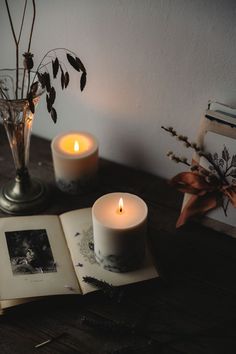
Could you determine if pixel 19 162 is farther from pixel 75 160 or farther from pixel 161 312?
pixel 161 312

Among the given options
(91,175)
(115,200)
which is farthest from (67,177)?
(115,200)

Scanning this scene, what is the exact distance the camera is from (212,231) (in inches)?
40.4

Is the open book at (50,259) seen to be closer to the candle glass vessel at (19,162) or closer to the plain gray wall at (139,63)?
the candle glass vessel at (19,162)

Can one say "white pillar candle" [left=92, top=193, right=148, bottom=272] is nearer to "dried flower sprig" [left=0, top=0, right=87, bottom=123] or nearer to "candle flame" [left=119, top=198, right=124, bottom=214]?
"candle flame" [left=119, top=198, right=124, bottom=214]

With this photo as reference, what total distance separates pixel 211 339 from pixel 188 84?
52 cm

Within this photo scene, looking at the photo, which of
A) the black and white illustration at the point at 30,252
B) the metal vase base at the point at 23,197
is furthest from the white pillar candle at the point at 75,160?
the black and white illustration at the point at 30,252

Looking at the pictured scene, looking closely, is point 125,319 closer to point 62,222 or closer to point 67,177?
point 62,222

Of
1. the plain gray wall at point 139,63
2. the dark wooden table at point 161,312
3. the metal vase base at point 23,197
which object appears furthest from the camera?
the metal vase base at point 23,197

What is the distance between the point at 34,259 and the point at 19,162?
24 centimetres

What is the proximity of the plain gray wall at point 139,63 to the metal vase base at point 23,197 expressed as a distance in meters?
0.23

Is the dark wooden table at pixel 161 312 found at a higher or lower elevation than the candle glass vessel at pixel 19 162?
lower

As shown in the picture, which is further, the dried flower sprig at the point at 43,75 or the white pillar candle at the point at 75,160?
the white pillar candle at the point at 75,160

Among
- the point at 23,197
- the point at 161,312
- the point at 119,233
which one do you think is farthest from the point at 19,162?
the point at 161,312

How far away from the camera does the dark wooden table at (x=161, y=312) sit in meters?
0.80
